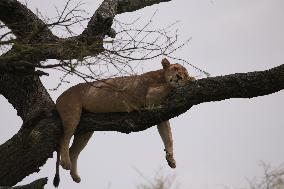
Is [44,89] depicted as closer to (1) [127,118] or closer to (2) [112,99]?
(2) [112,99]

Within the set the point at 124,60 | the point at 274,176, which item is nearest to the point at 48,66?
the point at 124,60

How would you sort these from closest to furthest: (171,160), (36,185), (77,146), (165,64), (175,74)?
(36,185) < (175,74) < (171,160) < (77,146) < (165,64)

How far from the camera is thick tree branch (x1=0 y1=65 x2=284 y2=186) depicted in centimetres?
658

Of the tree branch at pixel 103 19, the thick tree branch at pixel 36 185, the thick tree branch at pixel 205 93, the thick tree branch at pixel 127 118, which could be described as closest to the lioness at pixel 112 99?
the thick tree branch at pixel 127 118

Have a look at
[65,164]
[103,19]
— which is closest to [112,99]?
[103,19]

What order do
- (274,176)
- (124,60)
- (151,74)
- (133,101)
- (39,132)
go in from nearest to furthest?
1. (124,60)
2. (39,132)
3. (133,101)
4. (151,74)
5. (274,176)

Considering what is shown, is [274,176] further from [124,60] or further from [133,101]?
[124,60]

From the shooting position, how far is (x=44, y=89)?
8367 millimetres

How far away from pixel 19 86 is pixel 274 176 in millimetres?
6383

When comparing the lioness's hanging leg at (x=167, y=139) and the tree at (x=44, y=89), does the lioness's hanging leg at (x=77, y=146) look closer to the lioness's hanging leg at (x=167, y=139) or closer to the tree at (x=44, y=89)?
the tree at (x=44, y=89)

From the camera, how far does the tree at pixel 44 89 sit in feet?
19.2

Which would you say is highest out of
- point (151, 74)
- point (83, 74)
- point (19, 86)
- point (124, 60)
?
point (151, 74)

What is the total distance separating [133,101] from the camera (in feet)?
26.5

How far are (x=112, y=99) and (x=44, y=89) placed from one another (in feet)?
3.55
